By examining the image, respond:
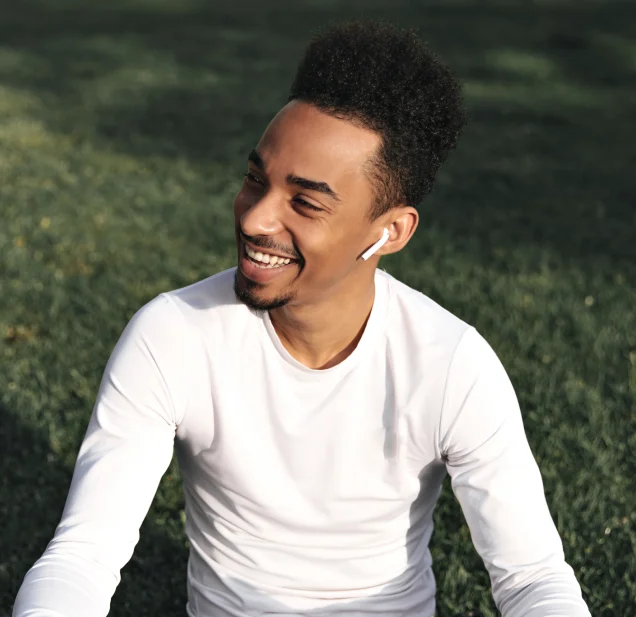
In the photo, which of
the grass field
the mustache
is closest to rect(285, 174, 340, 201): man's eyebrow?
the mustache

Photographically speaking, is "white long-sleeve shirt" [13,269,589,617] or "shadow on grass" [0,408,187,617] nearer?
"white long-sleeve shirt" [13,269,589,617]

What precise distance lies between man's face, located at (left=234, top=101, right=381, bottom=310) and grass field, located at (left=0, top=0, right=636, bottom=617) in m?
1.88

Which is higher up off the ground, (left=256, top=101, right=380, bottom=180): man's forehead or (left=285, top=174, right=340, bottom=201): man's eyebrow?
(left=256, top=101, right=380, bottom=180): man's forehead

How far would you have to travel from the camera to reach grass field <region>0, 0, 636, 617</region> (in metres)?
4.60

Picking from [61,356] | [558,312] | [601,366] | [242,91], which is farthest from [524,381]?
[242,91]

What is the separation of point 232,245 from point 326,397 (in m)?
5.13

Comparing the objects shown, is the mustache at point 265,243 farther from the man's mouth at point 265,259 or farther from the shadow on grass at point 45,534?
the shadow on grass at point 45,534

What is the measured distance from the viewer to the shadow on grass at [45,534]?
13.8 feet

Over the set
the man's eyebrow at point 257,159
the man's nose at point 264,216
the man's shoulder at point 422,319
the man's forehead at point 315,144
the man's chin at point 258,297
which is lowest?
the man's shoulder at point 422,319

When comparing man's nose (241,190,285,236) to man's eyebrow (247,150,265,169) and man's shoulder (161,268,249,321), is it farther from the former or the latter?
man's shoulder (161,268,249,321)

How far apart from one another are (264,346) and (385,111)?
2.32 feet

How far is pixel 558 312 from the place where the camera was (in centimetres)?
661

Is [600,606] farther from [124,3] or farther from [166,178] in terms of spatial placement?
[124,3]

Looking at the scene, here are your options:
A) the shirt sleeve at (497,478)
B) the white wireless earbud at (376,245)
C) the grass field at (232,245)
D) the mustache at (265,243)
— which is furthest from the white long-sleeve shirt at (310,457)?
the grass field at (232,245)
